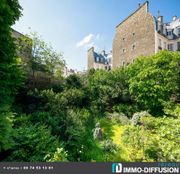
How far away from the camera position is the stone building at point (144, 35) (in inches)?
930

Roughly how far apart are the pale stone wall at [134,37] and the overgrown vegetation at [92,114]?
6774 millimetres

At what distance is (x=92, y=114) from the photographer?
595 inches

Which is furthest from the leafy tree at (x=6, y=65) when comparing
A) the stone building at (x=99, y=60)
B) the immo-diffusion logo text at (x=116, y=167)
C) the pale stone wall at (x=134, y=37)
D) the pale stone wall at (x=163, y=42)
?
the stone building at (x=99, y=60)

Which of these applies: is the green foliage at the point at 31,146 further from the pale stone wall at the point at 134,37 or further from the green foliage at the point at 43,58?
the pale stone wall at the point at 134,37

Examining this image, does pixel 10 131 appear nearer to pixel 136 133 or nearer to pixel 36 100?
pixel 136 133

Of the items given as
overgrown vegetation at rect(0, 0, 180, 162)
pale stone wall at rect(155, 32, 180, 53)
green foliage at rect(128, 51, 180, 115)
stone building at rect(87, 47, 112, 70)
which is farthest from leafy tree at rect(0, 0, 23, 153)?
stone building at rect(87, 47, 112, 70)

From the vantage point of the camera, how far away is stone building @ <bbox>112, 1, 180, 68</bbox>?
77.5 ft

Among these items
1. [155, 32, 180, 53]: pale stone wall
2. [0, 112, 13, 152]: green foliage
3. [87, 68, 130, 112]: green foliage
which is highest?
[155, 32, 180, 53]: pale stone wall

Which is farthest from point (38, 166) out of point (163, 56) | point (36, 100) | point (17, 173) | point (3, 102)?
point (163, 56)

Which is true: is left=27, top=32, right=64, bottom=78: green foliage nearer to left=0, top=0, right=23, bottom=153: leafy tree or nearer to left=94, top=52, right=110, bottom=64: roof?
left=0, top=0, right=23, bottom=153: leafy tree

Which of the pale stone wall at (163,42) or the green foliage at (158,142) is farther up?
the pale stone wall at (163,42)

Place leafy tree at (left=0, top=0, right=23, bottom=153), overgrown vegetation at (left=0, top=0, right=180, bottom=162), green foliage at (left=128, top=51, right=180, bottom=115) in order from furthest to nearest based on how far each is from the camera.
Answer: green foliage at (left=128, top=51, right=180, bottom=115)
overgrown vegetation at (left=0, top=0, right=180, bottom=162)
leafy tree at (left=0, top=0, right=23, bottom=153)

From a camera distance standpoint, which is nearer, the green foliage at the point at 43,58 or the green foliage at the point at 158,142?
the green foliage at the point at 158,142

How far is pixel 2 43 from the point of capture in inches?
264
